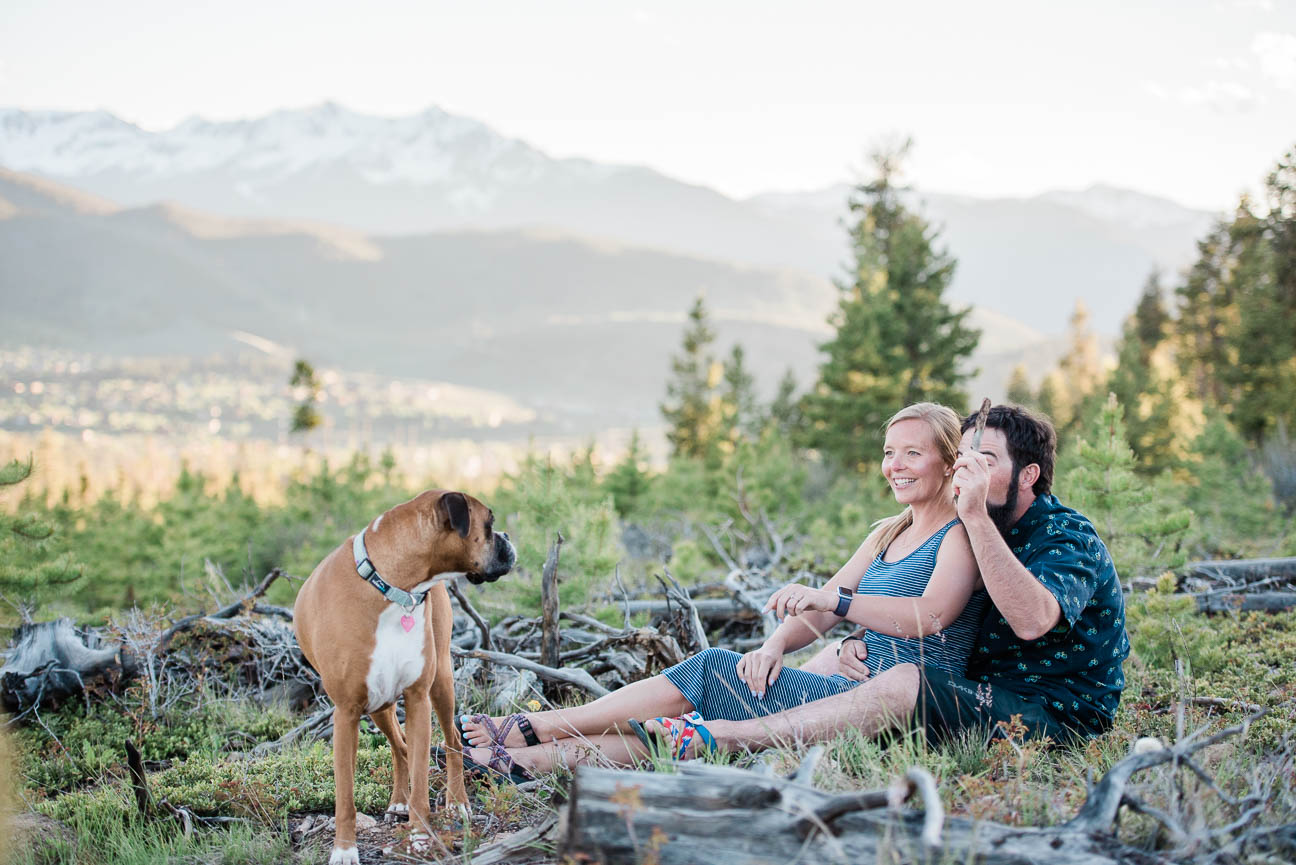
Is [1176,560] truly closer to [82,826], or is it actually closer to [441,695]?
[441,695]

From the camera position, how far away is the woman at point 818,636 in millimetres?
3932

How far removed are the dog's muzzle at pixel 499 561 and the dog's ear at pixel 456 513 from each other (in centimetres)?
14

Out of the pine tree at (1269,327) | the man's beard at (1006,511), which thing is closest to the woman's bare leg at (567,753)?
the man's beard at (1006,511)

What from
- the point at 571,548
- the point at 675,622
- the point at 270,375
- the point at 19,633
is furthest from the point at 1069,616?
the point at 270,375

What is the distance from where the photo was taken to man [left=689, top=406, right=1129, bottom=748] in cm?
388

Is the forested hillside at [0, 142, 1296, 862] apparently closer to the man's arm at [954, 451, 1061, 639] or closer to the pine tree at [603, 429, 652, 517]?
the pine tree at [603, 429, 652, 517]

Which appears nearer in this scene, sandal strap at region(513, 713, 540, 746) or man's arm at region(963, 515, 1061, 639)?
man's arm at region(963, 515, 1061, 639)

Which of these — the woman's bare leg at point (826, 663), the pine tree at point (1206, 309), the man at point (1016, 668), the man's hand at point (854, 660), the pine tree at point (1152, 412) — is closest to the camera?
the man at point (1016, 668)

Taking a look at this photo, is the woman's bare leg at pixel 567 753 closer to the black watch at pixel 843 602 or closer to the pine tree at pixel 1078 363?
the black watch at pixel 843 602

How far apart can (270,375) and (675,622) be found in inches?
6675

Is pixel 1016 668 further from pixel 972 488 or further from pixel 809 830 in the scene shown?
pixel 809 830

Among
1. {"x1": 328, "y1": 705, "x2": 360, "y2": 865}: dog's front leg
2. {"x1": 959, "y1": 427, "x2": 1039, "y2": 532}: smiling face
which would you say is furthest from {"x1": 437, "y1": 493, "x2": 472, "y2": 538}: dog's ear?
{"x1": 959, "y1": 427, "x2": 1039, "y2": 532}: smiling face

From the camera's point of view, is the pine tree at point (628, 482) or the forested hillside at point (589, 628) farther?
the pine tree at point (628, 482)

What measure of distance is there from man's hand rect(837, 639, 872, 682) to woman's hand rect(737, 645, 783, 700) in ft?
1.27
